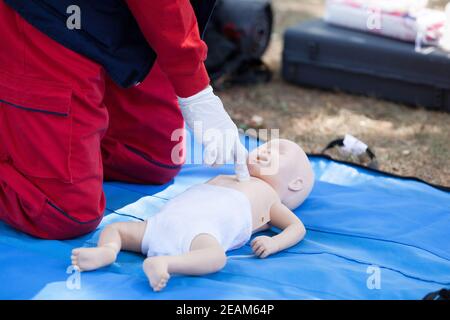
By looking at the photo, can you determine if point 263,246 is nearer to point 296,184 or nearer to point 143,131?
point 296,184

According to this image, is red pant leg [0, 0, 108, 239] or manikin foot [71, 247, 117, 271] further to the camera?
red pant leg [0, 0, 108, 239]

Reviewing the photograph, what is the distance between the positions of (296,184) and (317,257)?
1.02 ft

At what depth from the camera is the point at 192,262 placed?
181cm

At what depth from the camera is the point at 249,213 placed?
80.7 inches

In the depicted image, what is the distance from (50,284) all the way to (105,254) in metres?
0.15

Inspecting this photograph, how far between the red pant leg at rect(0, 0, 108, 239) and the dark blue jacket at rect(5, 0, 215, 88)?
32 mm

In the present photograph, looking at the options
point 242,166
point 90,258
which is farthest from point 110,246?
point 242,166

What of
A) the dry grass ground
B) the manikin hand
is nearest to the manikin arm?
the manikin hand

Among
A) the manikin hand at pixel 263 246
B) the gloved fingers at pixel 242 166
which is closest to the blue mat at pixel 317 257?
the manikin hand at pixel 263 246

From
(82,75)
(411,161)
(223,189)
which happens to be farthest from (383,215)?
(82,75)

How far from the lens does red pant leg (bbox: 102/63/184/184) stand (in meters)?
2.38

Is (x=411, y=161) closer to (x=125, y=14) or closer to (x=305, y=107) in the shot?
(x=305, y=107)

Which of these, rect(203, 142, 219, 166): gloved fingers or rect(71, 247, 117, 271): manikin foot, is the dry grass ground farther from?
rect(71, 247, 117, 271): manikin foot

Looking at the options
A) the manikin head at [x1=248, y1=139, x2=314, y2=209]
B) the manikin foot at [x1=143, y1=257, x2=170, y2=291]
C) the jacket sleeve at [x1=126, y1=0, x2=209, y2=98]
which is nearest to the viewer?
the manikin foot at [x1=143, y1=257, x2=170, y2=291]
